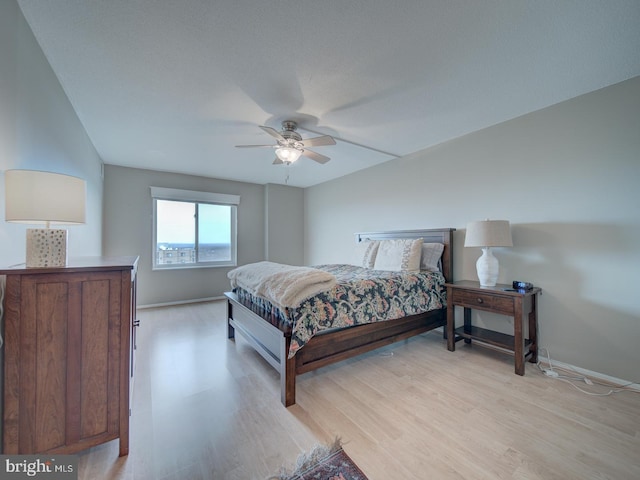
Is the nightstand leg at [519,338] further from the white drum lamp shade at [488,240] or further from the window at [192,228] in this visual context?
the window at [192,228]

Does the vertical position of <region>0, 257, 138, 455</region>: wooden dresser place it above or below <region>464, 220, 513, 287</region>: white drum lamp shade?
below

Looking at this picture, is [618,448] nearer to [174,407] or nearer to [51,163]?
[174,407]

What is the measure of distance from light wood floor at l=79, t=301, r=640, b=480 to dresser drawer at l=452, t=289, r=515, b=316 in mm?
563

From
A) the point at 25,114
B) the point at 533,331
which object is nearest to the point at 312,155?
the point at 25,114

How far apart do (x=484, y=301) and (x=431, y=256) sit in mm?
857

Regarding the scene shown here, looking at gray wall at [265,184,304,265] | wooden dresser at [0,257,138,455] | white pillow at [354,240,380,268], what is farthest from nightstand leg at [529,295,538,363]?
gray wall at [265,184,304,265]

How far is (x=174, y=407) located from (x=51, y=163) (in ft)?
6.85

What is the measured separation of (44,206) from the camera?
1.21 metres

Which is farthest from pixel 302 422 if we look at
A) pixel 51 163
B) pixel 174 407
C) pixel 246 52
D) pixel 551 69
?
pixel 551 69

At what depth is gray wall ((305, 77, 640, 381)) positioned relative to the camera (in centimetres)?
209

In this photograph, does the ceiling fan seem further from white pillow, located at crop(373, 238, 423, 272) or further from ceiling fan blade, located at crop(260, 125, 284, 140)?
white pillow, located at crop(373, 238, 423, 272)

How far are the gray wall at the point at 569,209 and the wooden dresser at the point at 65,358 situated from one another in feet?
11.3

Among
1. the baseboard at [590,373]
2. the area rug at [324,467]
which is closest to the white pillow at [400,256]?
the baseboard at [590,373]

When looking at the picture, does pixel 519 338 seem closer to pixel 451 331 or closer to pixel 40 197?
pixel 451 331
